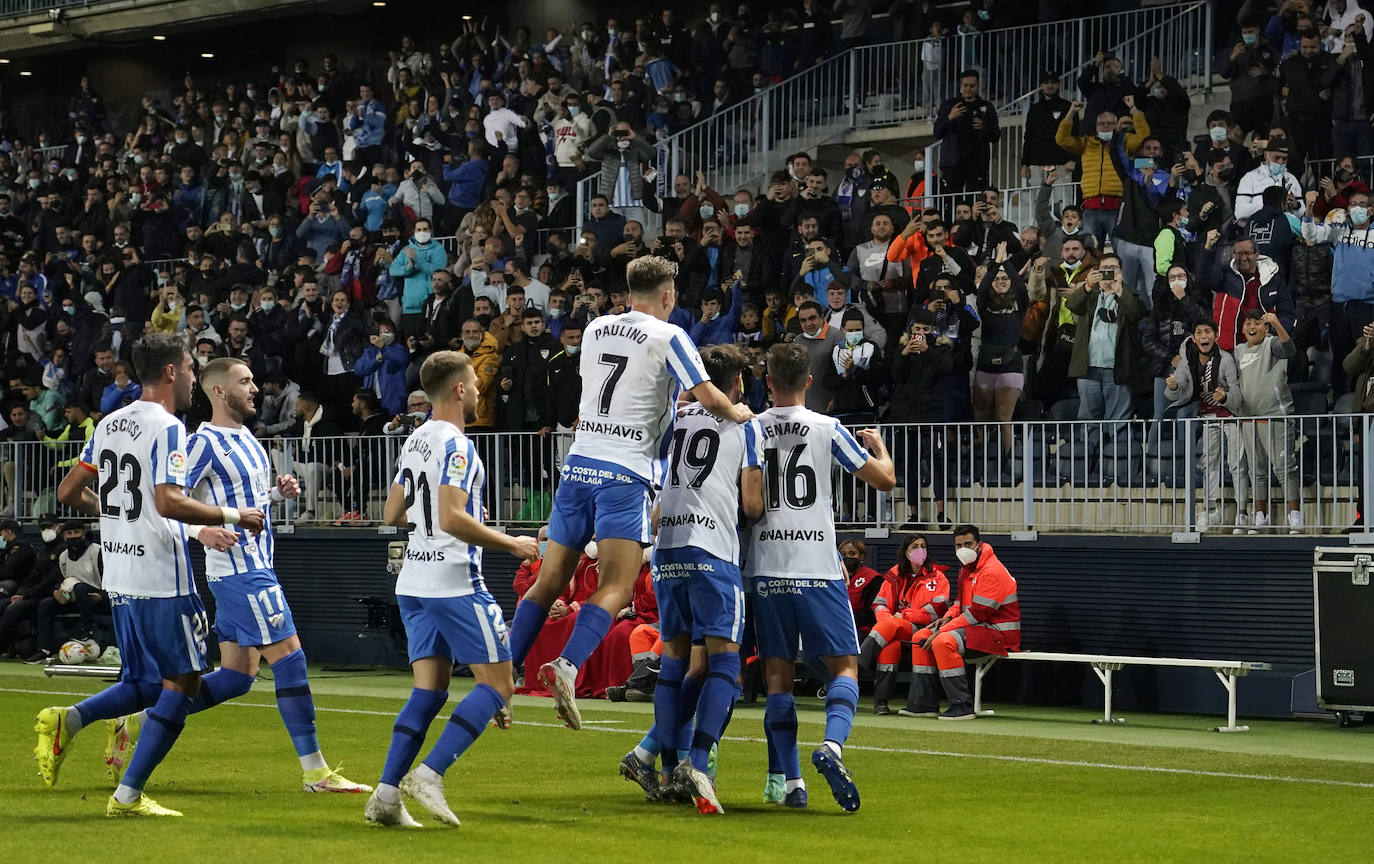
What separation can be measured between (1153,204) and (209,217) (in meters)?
16.0

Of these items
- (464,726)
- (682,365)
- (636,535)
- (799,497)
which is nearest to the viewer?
(464,726)

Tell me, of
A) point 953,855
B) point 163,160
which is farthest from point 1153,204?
point 163,160

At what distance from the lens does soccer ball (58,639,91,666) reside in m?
20.2

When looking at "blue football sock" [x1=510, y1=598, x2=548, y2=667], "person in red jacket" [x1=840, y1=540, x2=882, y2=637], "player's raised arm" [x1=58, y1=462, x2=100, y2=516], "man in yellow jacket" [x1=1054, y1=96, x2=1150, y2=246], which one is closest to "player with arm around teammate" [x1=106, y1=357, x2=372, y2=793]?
"player's raised arm" [x1=58, y1=462, x2=100, y2=516]

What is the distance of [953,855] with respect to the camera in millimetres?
7793

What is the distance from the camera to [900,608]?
16.3 meters

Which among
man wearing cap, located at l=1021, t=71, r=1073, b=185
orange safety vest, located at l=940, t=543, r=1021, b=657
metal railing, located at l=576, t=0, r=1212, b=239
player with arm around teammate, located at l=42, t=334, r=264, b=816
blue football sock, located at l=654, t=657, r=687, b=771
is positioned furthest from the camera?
metal railing, located at l=576, t=0, r=1212, b=239

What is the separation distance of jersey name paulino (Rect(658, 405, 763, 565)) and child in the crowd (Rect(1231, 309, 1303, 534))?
7.33 metres

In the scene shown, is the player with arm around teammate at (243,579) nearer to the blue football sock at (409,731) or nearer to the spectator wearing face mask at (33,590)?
the blue football sock at (409,731)

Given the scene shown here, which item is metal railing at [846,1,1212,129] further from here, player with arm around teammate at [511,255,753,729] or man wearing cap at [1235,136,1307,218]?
player with arm around teammate at [511,255,753,729]

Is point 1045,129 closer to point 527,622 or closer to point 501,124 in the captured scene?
point 501,124

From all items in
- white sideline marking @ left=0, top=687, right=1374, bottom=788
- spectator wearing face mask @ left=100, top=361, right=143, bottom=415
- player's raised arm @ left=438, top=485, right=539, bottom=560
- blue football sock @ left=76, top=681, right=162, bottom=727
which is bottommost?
white sideline marking @ left=0, top=687, right=1374, bottom=788

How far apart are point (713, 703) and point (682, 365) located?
65.2 inches

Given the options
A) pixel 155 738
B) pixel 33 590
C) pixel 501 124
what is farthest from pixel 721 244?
pixel 155 738
